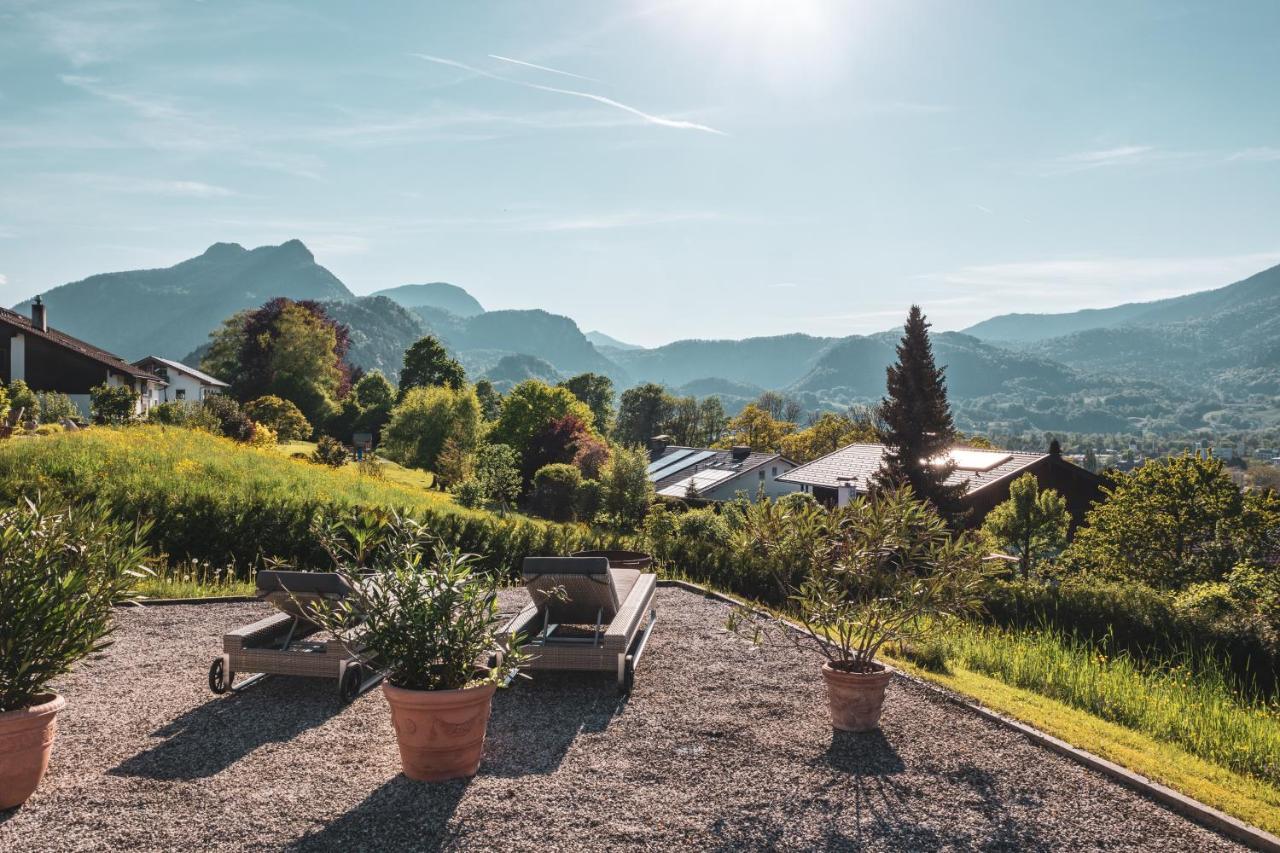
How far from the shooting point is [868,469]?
4253 centimetres

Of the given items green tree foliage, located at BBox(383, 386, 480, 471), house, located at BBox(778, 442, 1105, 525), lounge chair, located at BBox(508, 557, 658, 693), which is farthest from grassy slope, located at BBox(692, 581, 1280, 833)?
green tree foliage, located at BBox(383, 386, 480, 471)

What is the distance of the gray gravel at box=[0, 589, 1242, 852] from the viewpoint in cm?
476

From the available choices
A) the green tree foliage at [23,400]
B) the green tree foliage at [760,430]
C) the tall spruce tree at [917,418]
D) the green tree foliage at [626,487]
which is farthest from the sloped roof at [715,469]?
the green tree foliage at [23,400]

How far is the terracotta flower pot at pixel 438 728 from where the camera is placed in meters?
5.25

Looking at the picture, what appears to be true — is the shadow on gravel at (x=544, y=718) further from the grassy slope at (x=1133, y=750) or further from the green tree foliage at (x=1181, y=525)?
the green tree foliage at (x=1181, y=525)

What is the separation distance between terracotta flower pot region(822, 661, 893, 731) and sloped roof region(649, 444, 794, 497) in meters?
42.9

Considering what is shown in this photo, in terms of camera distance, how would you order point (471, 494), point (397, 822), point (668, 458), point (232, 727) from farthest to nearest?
point (668, 458), point (471, 494), point (232, 727), point (397, 822)

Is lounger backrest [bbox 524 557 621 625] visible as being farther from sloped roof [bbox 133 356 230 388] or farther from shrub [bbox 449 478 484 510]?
sloped roof [bbox 133 356 230 388]

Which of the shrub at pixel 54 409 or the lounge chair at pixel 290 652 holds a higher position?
the shrub at pixel 54 409

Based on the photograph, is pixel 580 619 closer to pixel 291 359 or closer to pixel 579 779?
pixel 579 779

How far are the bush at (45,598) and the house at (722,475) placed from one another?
41280 millimetres

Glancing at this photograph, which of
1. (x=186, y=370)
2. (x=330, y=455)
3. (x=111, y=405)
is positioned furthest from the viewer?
(x=186, y=370)

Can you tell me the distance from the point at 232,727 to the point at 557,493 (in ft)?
115

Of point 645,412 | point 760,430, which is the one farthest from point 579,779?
point 645,412
